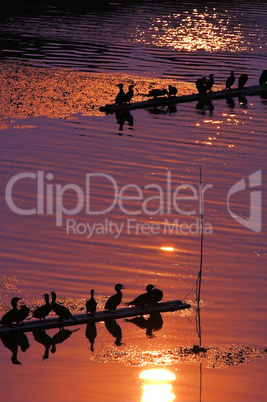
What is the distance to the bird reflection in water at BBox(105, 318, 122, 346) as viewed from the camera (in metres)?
14.2

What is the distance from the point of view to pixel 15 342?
13906 millimetres

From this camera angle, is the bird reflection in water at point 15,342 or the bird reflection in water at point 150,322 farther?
the bird reflection in water at point 150,322

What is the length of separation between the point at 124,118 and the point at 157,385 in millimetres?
17578

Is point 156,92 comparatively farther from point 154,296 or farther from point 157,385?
point 157,385

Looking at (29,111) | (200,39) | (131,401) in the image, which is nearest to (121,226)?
(131,401)

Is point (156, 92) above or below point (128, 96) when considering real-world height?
above

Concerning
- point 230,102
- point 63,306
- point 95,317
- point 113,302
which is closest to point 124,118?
point 230,102

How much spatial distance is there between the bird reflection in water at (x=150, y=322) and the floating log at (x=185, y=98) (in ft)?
50.5

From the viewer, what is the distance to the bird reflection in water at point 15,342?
44.9ft

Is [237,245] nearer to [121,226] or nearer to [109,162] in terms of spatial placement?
[121,226]

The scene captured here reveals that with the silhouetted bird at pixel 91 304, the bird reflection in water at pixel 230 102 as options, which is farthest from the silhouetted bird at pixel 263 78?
the silhouetted bird at pixel 91 304

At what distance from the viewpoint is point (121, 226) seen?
1928cm

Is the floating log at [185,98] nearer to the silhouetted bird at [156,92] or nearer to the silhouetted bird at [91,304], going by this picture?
the silhouetted bird at [156,92]

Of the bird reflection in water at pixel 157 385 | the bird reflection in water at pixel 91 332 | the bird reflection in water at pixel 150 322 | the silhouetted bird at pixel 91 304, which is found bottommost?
the bird reflection in water at pixel 157 385
